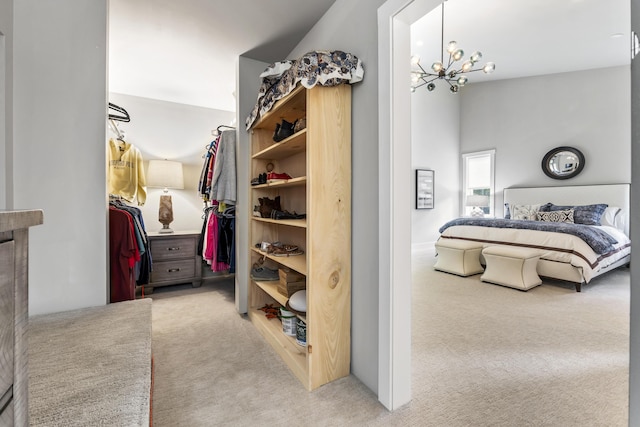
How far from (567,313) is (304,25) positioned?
344 centimetres

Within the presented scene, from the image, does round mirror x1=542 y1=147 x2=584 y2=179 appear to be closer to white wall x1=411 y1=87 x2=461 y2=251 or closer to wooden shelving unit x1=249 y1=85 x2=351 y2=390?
white wall x1=411 y1=87 x2=461 y2=251

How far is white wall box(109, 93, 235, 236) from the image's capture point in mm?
3582

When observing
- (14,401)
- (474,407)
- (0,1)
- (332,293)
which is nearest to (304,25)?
(0,1)

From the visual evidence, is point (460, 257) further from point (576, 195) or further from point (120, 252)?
point (120, 252)

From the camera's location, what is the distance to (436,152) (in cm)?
611

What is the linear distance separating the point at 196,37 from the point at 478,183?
6140mm

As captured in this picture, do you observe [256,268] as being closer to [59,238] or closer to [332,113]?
[59,238]

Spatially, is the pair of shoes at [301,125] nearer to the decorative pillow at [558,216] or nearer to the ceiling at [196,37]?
the ceiling at [196,37]

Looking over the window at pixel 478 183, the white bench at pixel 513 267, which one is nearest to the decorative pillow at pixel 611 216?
the window at pixel 478 183

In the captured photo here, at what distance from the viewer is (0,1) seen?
125 centimetres

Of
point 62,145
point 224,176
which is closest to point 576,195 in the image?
point 224,176

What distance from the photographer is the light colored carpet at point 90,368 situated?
77cm

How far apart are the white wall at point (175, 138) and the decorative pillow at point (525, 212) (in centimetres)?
531

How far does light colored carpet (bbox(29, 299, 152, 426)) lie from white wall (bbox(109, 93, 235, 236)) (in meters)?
2.50
